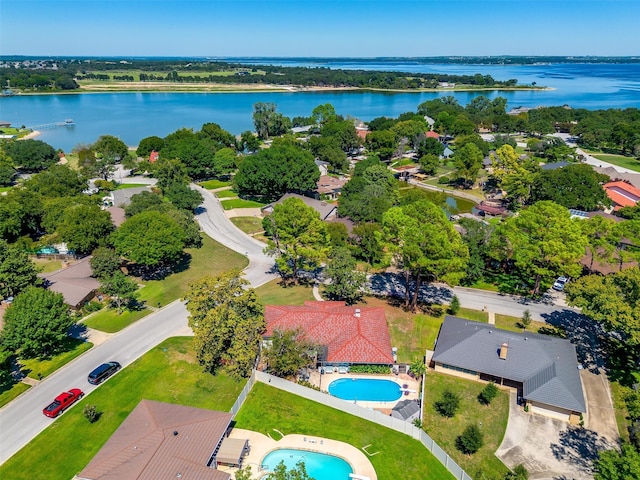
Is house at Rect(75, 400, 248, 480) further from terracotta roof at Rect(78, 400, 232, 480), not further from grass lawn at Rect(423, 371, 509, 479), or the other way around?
grass lawn at Rect(423, 371, 509, 479)

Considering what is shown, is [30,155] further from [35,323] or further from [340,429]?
[340,429]

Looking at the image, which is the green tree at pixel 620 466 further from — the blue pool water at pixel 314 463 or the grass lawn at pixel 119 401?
the grass lawn at pixel 119 401

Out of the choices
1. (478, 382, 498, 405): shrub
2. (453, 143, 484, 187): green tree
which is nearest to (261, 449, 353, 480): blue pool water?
(478, 382, 498, 405): shrub

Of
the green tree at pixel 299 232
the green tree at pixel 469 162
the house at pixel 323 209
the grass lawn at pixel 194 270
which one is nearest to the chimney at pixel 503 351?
the green tree at pixel 299 232

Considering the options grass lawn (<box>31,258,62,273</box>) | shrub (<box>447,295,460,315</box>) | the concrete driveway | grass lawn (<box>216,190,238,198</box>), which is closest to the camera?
the concrete driveway

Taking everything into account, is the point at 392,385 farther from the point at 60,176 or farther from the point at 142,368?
the point at 60,176

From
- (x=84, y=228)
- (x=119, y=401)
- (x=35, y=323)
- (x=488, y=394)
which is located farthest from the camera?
(x=84, y=228)

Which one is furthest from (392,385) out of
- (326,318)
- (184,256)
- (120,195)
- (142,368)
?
(120,195)

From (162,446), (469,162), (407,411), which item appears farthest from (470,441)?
(469,162)
